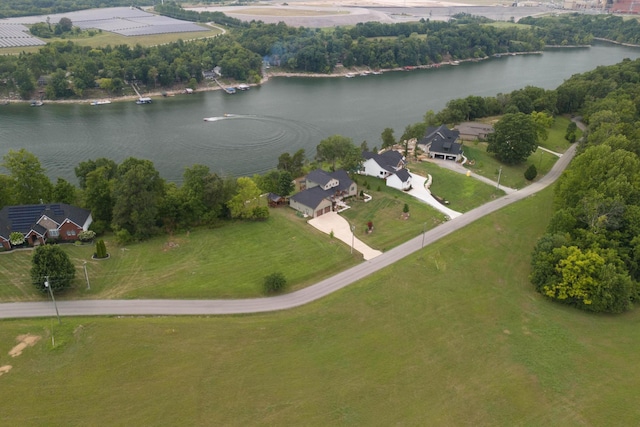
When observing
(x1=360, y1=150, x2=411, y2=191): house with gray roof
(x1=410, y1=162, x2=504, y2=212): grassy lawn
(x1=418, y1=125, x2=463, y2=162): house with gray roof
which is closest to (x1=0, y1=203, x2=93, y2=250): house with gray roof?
(x1=360, y1=150, x2=411, y2=191): house with gray roof

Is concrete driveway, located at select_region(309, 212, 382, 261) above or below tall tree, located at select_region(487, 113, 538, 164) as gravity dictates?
below

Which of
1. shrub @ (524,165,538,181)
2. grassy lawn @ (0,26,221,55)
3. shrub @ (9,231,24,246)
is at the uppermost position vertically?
grassy lawn @ (0,26,221,55)

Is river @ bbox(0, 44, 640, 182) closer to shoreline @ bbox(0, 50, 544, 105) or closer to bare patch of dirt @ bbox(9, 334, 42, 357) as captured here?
shoreline @ bbox(0, 50, 544, 105)

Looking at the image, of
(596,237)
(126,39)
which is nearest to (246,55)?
(126,39)

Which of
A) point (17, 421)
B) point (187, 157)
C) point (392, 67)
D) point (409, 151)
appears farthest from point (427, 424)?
point (392, 67)

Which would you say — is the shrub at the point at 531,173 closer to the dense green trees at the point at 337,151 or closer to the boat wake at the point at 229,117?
the dense green trees at the point at 337,151

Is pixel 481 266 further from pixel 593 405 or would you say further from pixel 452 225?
pixel 593 405
